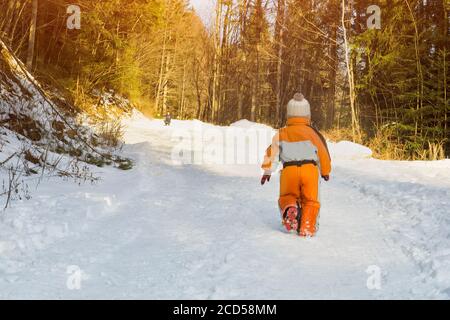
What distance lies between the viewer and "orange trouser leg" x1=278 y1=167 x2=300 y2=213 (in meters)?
4.37

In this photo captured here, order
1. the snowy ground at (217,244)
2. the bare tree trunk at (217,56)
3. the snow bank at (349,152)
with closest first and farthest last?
the snowy ground at (217,244) → the snow bank at (349,152) → the bare tree trunk at (217,56)

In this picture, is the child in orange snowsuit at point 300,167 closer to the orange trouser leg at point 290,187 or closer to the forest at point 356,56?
the orange trouser leg at point 290,187

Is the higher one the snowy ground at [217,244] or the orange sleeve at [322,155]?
the orange sleeve at [322,155]

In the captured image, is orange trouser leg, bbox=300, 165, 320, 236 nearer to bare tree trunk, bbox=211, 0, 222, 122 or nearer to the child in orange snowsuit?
the child in orange snowsuit

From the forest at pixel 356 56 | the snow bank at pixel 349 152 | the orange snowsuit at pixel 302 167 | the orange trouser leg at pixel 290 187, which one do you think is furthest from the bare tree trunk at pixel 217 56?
the orange trouser leg at pixel 290 187

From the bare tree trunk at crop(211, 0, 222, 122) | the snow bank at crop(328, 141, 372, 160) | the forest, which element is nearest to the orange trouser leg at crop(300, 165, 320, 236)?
the snow bank at crop(328, 141, 372, 160)

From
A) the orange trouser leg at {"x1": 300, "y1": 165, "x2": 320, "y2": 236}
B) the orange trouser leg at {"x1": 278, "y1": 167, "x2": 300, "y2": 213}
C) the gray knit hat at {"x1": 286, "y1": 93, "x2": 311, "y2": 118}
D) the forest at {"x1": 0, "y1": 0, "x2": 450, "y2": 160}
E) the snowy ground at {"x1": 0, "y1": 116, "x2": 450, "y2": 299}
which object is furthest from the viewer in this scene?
the forest at {"x1": 0, "y1": 0, "x2": 450, "y2": 160}

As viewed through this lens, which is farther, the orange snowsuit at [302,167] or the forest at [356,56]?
the forest at [356,56]

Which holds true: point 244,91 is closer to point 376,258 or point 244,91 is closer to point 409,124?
point 409,124

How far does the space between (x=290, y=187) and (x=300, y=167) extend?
0.79 feet

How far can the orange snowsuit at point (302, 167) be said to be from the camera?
427cm

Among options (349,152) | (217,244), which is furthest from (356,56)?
(217,244)

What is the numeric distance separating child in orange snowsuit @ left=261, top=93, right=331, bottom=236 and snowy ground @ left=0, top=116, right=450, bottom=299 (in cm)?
22

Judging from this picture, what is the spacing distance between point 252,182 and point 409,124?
32.7 feet
